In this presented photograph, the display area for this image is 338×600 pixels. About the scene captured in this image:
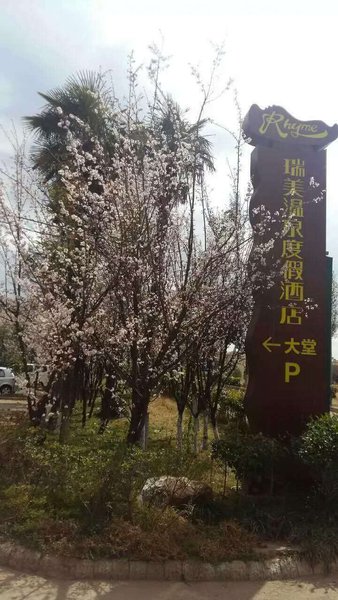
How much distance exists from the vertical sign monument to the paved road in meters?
2.74

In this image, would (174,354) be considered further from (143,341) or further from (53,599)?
(53,599)

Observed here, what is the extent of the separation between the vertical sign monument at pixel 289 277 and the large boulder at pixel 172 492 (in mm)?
1698

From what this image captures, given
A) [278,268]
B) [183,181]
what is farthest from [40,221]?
[278,268]

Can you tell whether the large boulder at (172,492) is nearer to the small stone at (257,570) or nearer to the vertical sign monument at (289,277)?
the small stone at (257,570)

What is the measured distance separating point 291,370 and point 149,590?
3.63 m

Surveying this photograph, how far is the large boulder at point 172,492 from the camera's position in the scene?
16.6ft

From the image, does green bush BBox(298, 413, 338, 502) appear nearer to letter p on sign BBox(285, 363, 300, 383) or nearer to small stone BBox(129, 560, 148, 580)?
letter p on sign BBox(285, 363, 300, 383)

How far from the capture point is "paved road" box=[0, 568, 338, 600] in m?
3.76

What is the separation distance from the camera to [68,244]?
26.4ft

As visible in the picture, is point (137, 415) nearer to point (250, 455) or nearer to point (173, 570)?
point (250, 455)

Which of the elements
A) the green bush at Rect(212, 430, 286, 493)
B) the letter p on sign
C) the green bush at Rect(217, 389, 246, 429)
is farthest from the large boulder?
the green bush at Rect(217, 389, 246, 429)

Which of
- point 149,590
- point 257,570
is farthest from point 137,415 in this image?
point 149,590

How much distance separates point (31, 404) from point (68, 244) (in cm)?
303

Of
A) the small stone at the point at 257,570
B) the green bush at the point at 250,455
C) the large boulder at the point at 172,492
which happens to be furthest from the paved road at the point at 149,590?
the green bush at the point at 250,455
